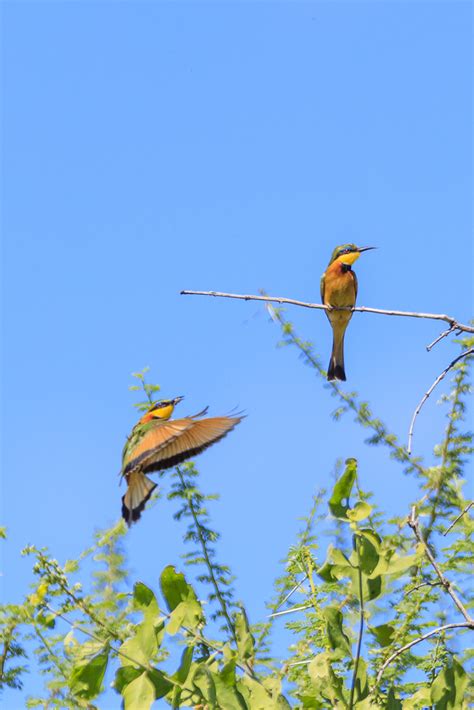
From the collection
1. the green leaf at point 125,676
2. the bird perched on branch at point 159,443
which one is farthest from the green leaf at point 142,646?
the bird perched on branch at point 159,443

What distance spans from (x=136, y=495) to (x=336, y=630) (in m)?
1.77

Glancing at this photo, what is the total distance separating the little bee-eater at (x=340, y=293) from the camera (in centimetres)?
707

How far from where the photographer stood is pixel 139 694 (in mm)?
1571

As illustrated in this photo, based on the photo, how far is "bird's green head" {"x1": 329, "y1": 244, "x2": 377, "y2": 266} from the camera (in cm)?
721

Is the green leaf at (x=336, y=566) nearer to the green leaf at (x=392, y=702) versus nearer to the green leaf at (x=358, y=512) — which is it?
the green leaf at (x=358, y=512)

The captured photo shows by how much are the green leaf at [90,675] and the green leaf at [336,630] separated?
36 cm

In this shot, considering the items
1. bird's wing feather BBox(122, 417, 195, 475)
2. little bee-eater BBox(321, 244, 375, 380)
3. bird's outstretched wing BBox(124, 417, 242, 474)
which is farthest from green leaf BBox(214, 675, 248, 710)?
little bee-eater BBox(321, 244, 375, 380)

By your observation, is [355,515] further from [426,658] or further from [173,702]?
[426,658]

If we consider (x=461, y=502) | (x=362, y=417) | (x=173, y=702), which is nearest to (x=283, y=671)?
(x=173, y=702)

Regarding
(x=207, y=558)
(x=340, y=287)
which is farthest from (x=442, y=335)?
(x=340, y=287)

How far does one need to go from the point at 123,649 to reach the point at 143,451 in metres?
2.08

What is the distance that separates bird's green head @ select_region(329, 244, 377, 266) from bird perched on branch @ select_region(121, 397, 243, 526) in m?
3.49

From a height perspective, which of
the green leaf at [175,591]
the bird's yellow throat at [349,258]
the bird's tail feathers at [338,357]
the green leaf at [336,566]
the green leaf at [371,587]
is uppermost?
the bird's yellow throat at [349,258]

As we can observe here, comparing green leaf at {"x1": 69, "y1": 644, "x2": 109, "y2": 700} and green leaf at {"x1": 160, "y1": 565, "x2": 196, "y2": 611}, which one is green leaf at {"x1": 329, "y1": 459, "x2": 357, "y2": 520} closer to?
green leaf at {"x1": 160, "y1": 565, "x2": 196, "y2": 611}
